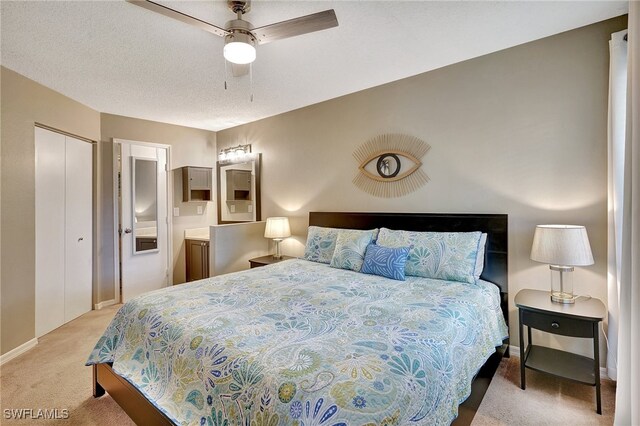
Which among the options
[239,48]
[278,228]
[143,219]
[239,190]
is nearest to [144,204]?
[143,219]

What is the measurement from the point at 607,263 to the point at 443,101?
184cm

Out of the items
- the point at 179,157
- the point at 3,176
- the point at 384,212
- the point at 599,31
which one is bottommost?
the point at 384,212

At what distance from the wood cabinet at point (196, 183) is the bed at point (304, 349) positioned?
2.71 m

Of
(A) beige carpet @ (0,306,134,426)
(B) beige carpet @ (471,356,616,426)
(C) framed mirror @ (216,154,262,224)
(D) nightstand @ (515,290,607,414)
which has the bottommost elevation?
(A) beige carpet @ (0,306,134,426)

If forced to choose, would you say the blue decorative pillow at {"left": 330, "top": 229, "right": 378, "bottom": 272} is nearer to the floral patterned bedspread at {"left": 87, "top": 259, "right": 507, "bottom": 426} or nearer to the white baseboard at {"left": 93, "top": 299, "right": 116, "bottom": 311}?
the floral patterned bedspread at {"left": 87, "top": 259, "right": 507, "bottom": 426}

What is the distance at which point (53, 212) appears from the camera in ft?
11.0

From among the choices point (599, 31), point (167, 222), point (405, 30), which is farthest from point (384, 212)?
point (167, 222)

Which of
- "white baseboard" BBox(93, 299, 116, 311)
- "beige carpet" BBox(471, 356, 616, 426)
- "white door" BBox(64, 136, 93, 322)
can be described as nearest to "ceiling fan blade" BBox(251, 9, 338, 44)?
"beige carpet" BBox(471, 356, 616, 426)

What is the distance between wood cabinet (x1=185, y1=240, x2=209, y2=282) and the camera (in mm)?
4531

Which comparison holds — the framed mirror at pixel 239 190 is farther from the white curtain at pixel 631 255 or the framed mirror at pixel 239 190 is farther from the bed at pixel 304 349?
the white curtain at pixel 631 255

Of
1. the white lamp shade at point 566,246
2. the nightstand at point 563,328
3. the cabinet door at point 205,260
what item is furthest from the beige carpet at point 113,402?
the cabinet door at point 205,260

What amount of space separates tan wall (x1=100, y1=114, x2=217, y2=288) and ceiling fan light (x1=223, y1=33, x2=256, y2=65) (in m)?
3.13

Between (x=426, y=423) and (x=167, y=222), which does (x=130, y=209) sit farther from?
(x=426, y=423)

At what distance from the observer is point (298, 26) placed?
1774 mm
